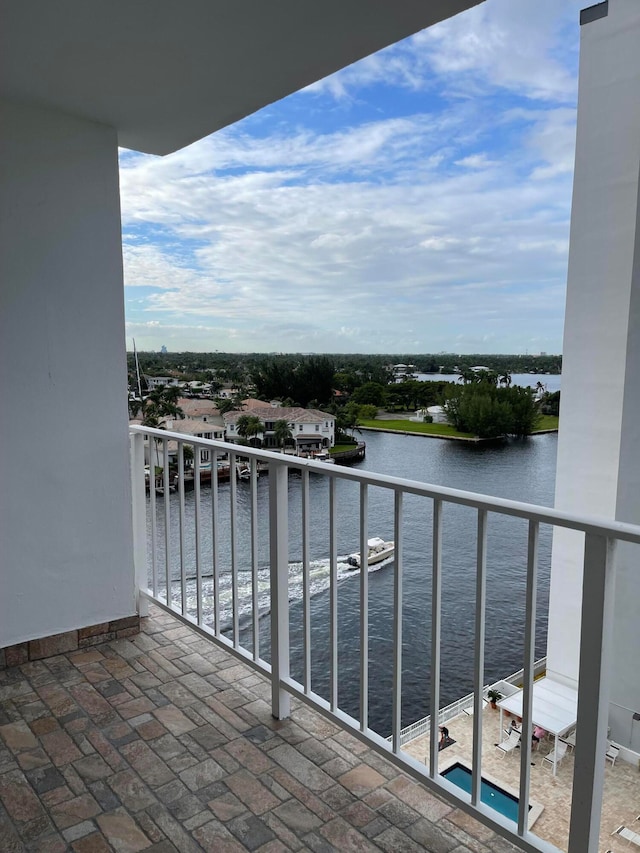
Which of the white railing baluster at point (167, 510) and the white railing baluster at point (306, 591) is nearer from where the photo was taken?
the white railing baluster at point (306, 591)

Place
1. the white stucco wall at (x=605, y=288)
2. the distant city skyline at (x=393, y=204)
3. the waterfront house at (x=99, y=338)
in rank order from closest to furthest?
1. the waterfront house at (x=99, y=338)
2. the distant city skyline at (x=393, y=204)
3. the white stucco wall at (x=605, y=288)

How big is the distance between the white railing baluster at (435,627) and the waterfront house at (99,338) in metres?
0.12

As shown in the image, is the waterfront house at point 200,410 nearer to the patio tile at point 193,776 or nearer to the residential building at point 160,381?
the residential building at point 160,381

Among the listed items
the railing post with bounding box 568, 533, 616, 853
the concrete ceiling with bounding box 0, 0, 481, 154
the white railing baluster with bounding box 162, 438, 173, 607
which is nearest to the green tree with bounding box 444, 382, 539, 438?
the white railing baluster with bounding box 162, 438, 173, 607

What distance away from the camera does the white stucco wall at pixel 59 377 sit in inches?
104

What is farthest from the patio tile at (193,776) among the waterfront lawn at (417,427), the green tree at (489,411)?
the green tree at (489,411)

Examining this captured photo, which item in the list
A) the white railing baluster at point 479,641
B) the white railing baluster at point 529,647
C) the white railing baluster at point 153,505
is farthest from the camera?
the white railing baluster at point 153,505

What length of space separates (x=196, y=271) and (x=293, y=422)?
622 cm

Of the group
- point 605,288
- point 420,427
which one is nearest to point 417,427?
point 420,427

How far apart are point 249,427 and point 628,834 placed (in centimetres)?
467

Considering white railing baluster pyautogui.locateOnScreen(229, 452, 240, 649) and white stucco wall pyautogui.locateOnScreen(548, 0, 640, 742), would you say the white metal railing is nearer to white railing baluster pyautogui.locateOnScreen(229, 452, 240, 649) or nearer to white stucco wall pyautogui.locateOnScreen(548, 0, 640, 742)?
white railing baluster pyautogui.locateOnScreen(229, 452, 240, 649)

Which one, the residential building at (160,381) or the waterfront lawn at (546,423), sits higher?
the residential building at (160,381)

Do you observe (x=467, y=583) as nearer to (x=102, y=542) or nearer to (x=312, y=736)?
(x=312, y=736)

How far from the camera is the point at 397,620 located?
5.86ft
